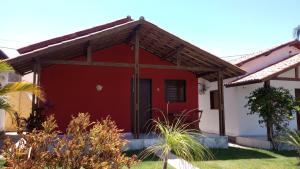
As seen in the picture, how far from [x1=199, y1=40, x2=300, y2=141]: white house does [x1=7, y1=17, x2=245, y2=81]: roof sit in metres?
1.64

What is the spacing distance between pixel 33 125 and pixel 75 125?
5.49 m

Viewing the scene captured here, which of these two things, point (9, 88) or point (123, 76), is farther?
point (123, 76)

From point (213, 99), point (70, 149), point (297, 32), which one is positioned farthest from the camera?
point (297, 32)

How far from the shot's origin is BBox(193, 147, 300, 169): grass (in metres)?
8.41

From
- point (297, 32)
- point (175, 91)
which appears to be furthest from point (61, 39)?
point (297, 32)

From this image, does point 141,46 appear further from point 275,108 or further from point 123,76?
point 275,108

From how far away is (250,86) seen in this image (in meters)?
14.5

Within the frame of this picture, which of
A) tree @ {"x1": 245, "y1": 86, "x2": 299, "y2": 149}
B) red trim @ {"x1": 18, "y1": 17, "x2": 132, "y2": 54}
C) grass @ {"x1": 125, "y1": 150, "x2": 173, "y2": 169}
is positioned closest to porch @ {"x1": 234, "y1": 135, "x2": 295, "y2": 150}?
tree @ {"x1": 245, "y1": 86, "x2": 299, "y2": 149}

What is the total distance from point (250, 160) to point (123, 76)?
6328 millimetres

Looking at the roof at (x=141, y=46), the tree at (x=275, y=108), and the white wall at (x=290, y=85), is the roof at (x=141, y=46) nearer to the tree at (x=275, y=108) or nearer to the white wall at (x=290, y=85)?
the tree at (x=275, y=108)

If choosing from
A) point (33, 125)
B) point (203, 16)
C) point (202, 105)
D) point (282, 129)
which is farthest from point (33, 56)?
point (202, 105)

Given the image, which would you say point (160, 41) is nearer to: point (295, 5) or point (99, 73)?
point (99, 73)

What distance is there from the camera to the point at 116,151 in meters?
4.48

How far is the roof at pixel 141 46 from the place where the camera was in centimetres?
1006
